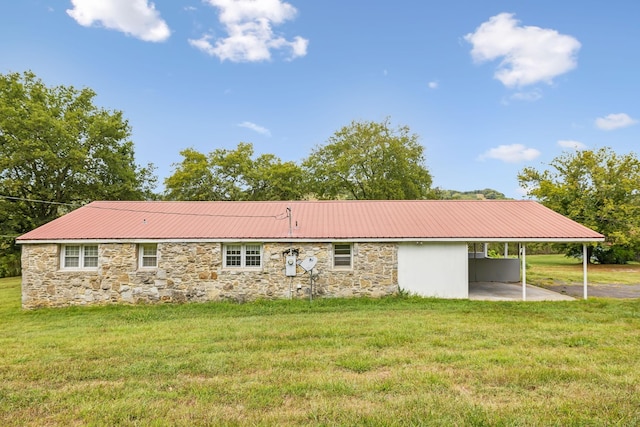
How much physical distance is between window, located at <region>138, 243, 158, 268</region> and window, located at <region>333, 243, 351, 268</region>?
622cm

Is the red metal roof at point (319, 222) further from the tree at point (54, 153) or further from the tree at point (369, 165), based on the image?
the tree at point (369, 165)

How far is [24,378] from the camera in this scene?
17.4 ft

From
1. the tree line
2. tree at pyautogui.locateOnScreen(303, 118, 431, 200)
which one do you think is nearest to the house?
the tree line

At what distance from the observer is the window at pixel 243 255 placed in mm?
12820

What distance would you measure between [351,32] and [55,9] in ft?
46.6

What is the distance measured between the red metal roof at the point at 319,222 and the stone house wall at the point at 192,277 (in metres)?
0.48

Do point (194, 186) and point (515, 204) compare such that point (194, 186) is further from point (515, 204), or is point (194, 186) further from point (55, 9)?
point (515, 204)

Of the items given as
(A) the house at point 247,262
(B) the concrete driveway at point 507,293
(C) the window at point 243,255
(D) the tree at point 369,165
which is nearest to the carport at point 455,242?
(A) the house at point 247,262

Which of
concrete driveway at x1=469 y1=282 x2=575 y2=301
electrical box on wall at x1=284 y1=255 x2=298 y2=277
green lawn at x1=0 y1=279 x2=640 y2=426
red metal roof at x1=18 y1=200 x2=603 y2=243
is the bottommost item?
concrete driveway at x1=469 y1=282 x2=575 y2=301

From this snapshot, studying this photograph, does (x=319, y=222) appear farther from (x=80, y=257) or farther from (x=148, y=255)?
(x=80, y=257)

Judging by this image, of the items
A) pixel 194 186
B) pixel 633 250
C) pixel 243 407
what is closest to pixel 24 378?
pixel 243 407

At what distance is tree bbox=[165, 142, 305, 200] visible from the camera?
31219 mm

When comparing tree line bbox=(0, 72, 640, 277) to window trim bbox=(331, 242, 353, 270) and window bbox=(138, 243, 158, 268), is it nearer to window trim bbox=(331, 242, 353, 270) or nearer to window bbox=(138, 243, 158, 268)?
window bbox=(138, 243, 158, 268)

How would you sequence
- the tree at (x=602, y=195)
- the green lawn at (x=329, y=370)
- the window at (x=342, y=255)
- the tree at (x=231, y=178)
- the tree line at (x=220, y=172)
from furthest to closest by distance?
the tree at (x=231, y=178) → the tree at (x=602, y=195) → the tree line at (x=220, y=172) → the window at (x=342, y=255) → the green lawn at (x=329, y=370)
